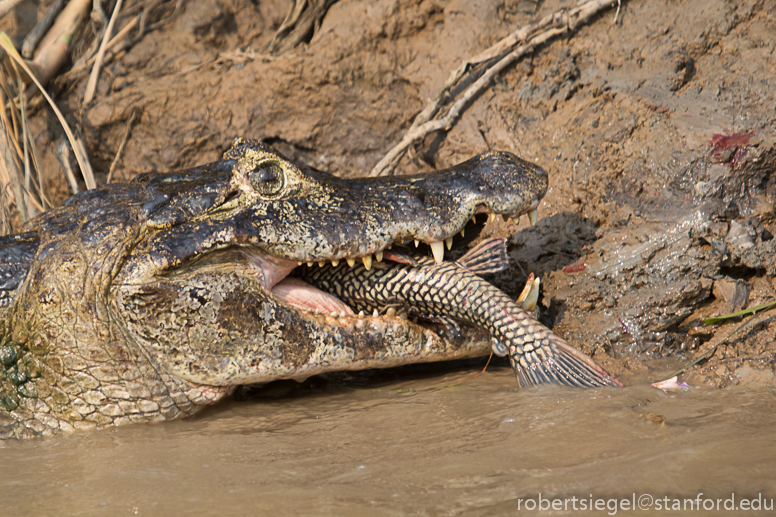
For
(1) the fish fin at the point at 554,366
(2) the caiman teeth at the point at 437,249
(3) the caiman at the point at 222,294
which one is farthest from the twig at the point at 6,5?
(1) the fish fin at the point at 554,366

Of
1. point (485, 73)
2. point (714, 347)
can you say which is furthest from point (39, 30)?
point (714, 347)

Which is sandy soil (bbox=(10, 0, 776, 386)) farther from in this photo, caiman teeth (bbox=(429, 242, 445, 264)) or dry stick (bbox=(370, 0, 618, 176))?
caiman teeth (bbox=(429, 242, 445, 264))

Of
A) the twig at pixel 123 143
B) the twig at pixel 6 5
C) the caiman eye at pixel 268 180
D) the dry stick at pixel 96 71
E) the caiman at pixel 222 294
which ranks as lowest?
the caiman at pixel 222 294

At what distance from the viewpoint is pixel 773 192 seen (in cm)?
308

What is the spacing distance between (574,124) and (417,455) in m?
2.37

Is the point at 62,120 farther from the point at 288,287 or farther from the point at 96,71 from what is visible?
the point at 288,287

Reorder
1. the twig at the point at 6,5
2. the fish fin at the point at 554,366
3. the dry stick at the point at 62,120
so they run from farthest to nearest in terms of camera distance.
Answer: the twig at the point at 6,5
the dry stick at the point at 62,120
the fish fin at the point at 554,366

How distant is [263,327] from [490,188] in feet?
3.51

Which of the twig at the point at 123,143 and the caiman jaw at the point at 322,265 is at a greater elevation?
the twig at the point at 123,143

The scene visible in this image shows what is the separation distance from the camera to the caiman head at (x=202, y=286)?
255 centimetres

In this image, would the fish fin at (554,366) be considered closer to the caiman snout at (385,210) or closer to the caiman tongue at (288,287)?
the caiman snout at (385,210)

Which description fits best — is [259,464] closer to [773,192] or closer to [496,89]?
[773,192]

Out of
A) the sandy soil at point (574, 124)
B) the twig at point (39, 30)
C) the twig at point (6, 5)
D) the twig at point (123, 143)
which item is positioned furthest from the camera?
the twig at point (39, 30)

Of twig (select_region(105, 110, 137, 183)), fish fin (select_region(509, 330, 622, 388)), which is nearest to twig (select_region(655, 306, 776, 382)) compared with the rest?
fish fin (select_region(509, 330, 622, 388))
